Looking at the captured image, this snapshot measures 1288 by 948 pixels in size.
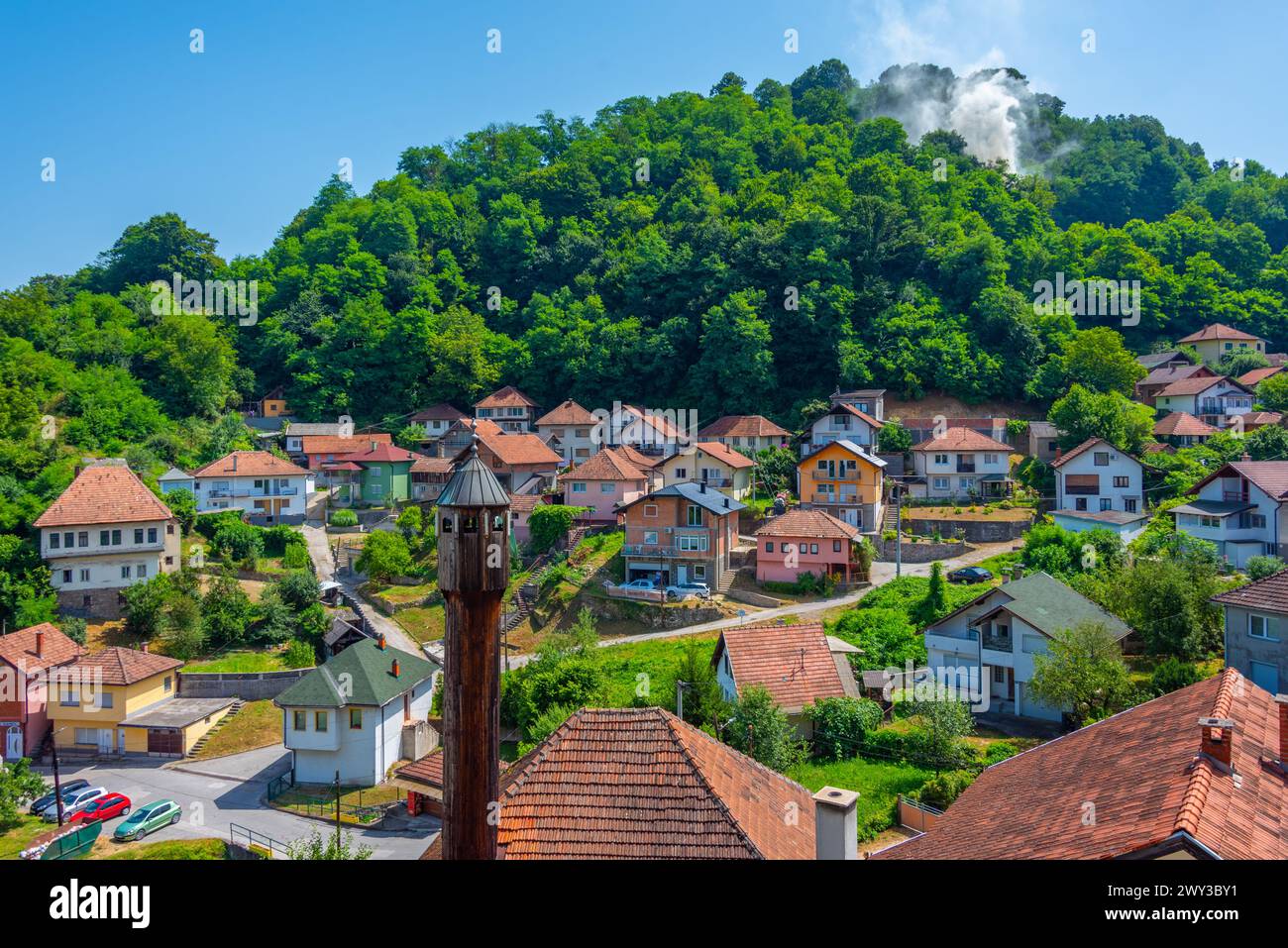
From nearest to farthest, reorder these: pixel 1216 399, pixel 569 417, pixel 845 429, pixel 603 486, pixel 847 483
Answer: pixel 847 483, pixel 603 486, pixel 1216 399, pixel 845 429, pixel 569 417

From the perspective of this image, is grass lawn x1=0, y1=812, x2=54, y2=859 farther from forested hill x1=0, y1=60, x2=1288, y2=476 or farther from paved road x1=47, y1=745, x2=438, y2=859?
forested hill x1=0, y1=60, x2=1288, y2=476

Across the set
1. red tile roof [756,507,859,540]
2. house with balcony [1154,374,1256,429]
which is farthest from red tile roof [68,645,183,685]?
house with balcony [1154,374,1256,429]

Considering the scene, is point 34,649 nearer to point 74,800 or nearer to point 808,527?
point 74,800

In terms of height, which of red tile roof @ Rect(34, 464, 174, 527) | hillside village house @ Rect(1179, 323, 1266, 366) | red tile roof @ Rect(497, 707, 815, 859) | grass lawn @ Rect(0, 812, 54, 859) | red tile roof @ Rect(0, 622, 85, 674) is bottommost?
grass lawn @ Rect(0, 812, 54, 859)

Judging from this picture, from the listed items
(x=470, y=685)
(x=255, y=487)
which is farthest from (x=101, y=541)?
(x=470, y=685)

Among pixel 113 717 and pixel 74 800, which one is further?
pixel 113 717
